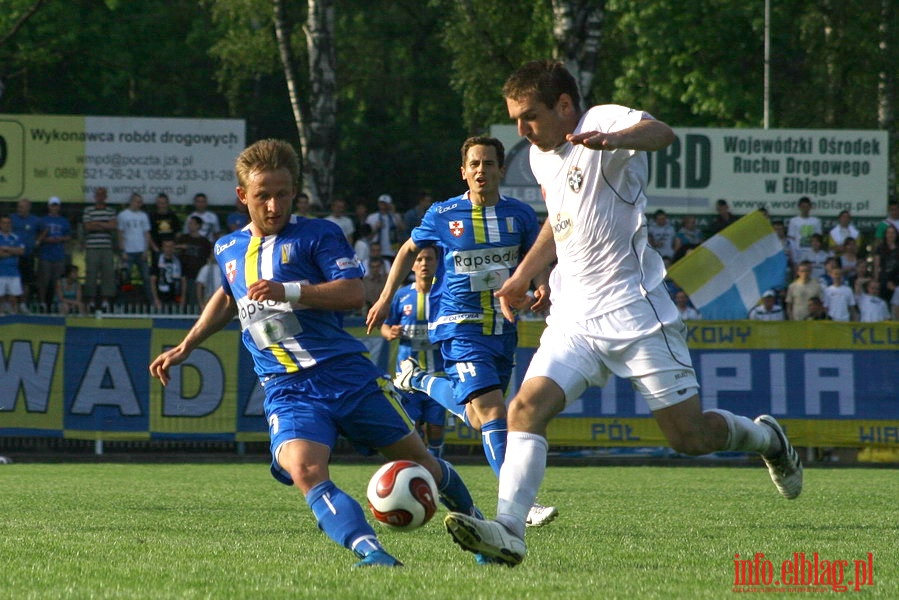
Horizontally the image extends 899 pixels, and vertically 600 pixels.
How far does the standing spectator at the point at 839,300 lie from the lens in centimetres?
2083

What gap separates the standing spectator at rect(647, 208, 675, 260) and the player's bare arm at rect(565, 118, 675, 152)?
16202 mm

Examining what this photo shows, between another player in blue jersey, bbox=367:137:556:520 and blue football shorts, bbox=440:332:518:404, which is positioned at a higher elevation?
another player in blue jersey, bbox=367:137:556:520

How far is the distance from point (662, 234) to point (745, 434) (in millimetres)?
15704

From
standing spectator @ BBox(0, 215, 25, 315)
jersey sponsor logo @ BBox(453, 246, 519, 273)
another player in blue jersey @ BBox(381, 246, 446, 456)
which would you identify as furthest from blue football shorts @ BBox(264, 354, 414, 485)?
standing spectator @ BBox(0, 215, 25, 315)

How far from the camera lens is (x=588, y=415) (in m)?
18.6

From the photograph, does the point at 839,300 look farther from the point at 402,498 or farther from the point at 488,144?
the point at 402,498

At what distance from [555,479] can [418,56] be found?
137 feet

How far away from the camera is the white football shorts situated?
6680 mm

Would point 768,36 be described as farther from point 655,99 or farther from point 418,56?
point 418,56

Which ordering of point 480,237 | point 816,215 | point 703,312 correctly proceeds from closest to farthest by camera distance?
1. point 480,237
2. point 703,312
3. point 816,215

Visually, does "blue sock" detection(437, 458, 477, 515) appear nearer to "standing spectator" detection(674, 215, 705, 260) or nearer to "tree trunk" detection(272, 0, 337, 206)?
"standing spectator" detection(674, 215, 705, 260)

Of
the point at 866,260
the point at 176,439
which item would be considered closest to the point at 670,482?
the point at 176,439

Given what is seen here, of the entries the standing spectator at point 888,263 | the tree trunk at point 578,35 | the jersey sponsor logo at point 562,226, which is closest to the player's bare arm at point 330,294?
the jersey sponsor logo at point 562,226

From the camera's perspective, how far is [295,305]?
6492 millimetres
